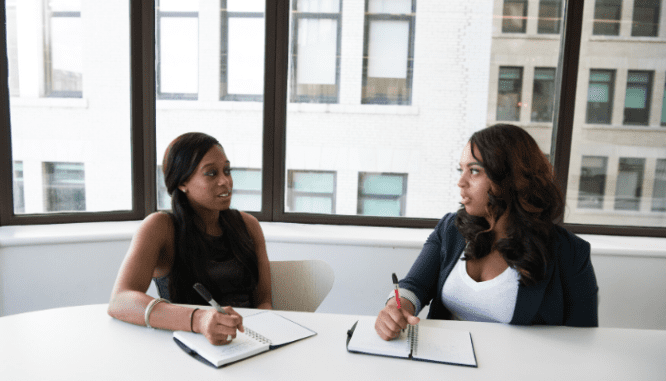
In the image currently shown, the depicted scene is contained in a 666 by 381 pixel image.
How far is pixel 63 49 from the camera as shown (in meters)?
2.79

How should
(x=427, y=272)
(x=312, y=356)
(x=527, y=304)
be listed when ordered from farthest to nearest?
1. (x=427, y=272)
2. (x=527, y=304)
3. (x=312, y=356)

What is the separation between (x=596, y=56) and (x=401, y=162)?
1.52 metres

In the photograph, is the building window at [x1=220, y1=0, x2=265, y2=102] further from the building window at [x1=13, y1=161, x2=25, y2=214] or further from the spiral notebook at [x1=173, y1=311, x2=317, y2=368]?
the spiral notebook at [x1=173, y1=311, x2=317, y2=368]

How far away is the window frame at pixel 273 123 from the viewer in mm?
2869

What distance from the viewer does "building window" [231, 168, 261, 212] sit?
308 centimetres

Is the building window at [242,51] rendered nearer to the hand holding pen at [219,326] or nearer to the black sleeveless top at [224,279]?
the black sleeveless top at [224,279]

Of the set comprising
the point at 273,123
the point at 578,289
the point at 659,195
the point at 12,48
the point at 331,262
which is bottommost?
the point at 331,262

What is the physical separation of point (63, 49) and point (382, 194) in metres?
2.32

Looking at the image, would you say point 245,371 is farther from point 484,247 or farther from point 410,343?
point 484,247

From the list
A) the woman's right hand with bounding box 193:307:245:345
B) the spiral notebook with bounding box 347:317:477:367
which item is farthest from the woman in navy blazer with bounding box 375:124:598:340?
the woman's right hand with bounding box 193:307:245:345

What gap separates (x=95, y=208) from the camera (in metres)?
2.92

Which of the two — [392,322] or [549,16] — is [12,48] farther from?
[549,16]

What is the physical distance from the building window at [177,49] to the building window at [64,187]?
748 mm

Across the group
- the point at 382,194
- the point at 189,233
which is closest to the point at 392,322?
the point at 189,233
